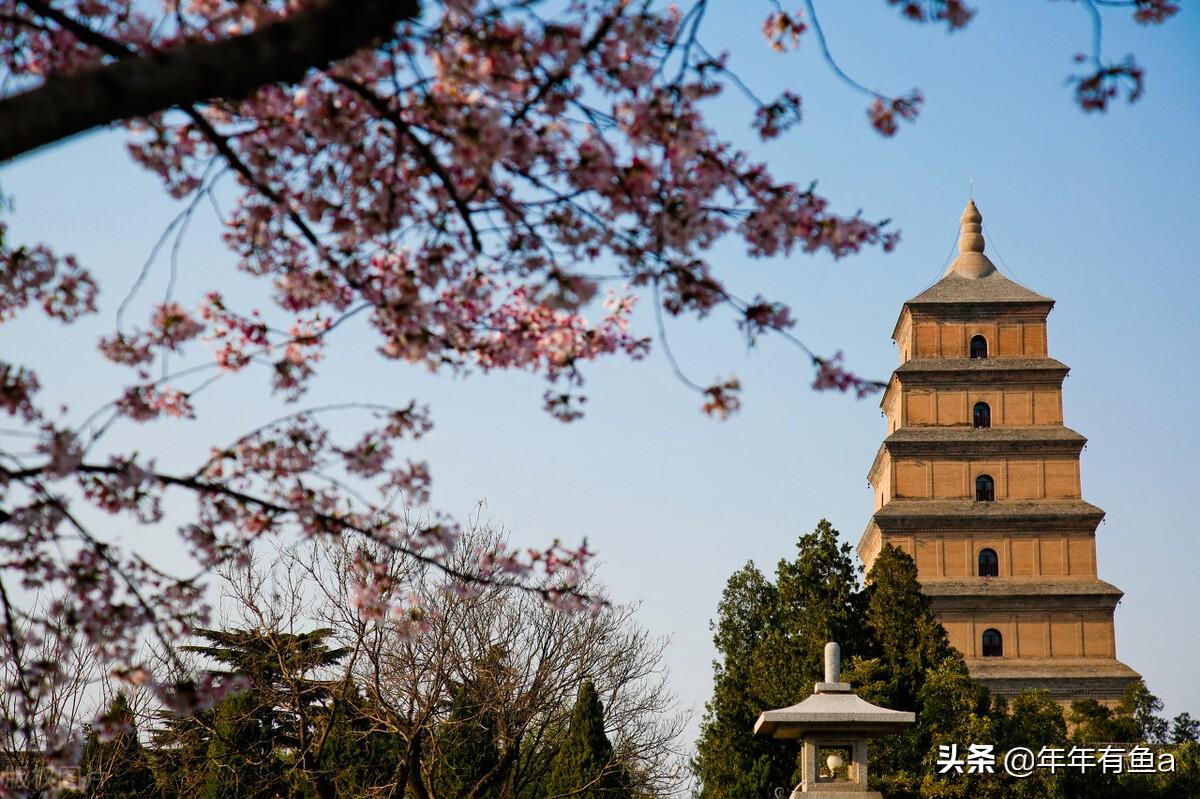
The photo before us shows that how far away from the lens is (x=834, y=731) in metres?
17.4

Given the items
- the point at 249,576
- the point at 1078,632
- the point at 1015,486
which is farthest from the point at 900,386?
the point at 249,576

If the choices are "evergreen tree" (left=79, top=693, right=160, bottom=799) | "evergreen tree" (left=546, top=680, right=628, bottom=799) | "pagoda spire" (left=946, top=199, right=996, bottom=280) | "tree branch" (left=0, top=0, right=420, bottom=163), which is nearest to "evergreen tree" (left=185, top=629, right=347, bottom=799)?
"evergreen tree" (left=79, top=693, right=160, bottom=799)

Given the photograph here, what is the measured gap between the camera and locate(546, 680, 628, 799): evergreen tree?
79.2ft

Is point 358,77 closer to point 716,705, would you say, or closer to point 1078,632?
point 716,705

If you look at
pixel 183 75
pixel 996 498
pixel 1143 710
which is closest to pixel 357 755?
pixel 183 75

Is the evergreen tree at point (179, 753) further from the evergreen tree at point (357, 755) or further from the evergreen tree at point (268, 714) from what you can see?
the evergreen tree at point (357, 755)

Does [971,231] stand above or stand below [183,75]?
above

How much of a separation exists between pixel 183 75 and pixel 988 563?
40.7 metres

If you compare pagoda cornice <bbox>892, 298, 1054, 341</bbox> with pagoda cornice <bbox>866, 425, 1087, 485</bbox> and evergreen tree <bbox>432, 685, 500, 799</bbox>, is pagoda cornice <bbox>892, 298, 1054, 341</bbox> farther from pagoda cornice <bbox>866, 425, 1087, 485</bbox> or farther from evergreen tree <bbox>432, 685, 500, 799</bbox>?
evergreen tree <bbox>432, 685, 500, 799</bbox>

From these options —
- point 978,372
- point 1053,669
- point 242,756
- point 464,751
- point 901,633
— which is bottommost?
point 242,756

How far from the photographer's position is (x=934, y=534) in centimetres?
4194

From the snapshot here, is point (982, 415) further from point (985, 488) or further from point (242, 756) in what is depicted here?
point (242, 756)

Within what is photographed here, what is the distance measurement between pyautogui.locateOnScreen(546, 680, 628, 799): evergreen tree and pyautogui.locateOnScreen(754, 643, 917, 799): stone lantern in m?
6.60

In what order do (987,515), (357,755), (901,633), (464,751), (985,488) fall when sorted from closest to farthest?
(464,751), (357,755), (901,633), (987,515), (985,488)
